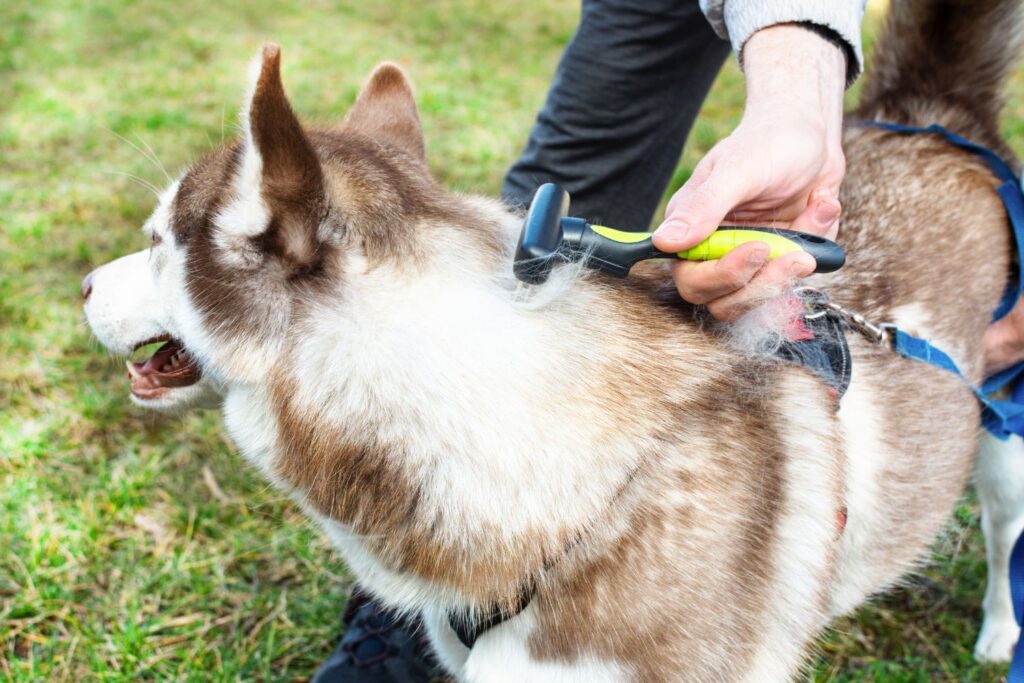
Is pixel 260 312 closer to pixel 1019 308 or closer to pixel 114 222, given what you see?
pixel 1019 308

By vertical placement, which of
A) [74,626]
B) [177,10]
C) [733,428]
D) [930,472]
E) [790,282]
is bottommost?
[177,10]

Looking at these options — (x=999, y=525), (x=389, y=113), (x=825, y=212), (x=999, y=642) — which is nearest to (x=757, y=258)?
(x=825, y=212)

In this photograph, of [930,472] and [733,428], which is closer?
[733,428]

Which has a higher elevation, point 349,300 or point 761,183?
point 761,183

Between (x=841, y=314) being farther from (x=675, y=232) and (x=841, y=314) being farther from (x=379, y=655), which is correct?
(x=379, y=655)

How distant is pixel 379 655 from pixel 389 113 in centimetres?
A: 134

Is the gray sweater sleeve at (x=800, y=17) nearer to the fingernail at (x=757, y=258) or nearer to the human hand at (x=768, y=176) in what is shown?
the human hand at (x=768, y=176)

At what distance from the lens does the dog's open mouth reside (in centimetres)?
162

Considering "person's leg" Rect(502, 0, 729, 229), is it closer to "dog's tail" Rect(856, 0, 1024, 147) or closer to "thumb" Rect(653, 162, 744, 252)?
"dog's tail" Rect(856, 0, 1024, 147)

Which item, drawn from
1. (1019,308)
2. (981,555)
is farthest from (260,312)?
(981,555)

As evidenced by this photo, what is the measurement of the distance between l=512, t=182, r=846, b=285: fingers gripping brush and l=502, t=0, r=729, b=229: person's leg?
1.00 metres

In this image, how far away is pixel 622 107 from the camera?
2.59 m

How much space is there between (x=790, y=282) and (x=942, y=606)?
5.21 feet

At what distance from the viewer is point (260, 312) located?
4.49 ft
